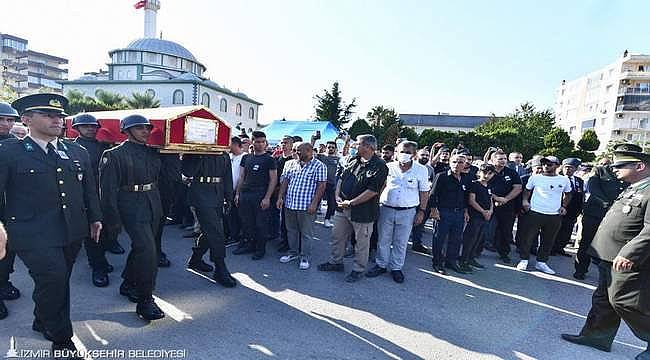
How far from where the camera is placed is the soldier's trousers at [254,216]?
5445 millimetres

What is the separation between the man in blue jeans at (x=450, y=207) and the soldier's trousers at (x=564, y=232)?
8.80 ft

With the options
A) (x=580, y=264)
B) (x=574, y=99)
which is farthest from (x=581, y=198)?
(x=574, y=99)

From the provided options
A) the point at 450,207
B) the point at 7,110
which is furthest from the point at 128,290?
the point at 450,207

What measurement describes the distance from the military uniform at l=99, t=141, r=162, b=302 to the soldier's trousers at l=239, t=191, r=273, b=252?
6.74 ft

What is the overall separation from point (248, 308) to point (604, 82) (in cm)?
6620

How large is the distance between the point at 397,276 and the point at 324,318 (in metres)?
1.54

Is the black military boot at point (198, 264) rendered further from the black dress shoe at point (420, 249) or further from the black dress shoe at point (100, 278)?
the black dress shoe at point (420, 249)

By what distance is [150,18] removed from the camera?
51.0 meters

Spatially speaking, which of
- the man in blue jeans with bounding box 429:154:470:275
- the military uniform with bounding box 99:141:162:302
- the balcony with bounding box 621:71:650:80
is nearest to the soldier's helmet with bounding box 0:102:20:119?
the military uniform with bounding box 99:141:162:302

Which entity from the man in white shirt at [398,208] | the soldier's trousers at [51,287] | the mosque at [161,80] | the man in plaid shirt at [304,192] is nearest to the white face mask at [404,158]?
the man in white shirt at [398,208]

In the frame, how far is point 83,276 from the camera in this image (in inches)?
168

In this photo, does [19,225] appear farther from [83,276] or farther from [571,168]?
[571,168]

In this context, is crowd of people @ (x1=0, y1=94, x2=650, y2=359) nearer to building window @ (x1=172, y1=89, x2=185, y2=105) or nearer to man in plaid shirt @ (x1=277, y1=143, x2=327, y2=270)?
man in plaid shirt @ (x1=277, y1=143, x2=327, y2=270)

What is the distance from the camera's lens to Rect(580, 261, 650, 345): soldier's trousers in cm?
279
